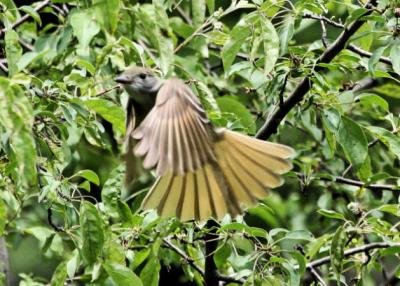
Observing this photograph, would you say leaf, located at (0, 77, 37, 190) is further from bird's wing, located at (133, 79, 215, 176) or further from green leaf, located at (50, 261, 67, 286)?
green leaf, located at (50, 261, 67, 286)

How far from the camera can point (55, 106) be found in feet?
10.8

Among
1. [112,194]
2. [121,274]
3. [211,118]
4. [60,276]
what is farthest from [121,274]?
[211,118]

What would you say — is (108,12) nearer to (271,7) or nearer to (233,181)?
(271,7)

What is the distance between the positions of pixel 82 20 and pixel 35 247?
3187 millimetres

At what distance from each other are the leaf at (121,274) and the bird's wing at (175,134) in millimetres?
375

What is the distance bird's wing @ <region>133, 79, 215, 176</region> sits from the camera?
274 cm

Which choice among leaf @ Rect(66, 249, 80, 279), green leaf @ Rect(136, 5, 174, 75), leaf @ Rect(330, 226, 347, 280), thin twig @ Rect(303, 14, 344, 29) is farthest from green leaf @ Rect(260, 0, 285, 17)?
leaf @ Rect(66, 249, 80, 279)

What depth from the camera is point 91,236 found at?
9.48ft

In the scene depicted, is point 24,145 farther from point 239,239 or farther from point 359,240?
point 359,240

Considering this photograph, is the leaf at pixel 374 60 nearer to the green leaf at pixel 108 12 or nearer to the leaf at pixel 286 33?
the leaf at pixel 286 33

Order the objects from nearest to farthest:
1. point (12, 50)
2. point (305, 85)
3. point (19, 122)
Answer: point (19, 122) < point (12, 50) < point (305, 85)

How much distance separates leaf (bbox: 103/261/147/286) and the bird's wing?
0.37 m

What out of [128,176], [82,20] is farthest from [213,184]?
[82,20]

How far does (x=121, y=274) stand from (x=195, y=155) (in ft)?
1.52
